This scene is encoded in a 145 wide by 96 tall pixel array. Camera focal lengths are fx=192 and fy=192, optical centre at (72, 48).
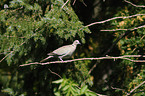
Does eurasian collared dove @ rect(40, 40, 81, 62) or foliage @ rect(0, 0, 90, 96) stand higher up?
foliage @ rect(0, 0, 90, 96)

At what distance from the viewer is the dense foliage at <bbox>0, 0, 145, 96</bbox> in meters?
2.94

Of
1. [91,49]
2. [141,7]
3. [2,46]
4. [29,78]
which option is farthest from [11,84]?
[141,7]

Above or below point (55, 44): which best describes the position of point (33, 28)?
above

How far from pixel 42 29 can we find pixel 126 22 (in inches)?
76.6

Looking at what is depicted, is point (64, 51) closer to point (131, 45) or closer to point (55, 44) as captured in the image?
point (55, 44)

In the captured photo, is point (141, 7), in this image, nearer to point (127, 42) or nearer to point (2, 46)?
point (127, 42)

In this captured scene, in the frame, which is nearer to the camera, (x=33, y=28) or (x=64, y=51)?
(x=33, y=28)

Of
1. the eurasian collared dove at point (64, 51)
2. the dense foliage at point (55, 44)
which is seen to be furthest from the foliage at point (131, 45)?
the eurasian collared dove at point (64, 51)

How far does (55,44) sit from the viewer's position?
3.50 meters

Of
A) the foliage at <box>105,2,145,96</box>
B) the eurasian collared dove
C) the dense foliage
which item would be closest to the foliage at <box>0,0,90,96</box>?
the dense foliage

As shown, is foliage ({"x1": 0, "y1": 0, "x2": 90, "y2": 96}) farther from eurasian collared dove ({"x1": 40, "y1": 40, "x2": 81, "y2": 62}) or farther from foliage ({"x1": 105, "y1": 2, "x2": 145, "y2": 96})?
foliage ({"x1": 105, "y1": 2, "x2": 145, "y2": 96})

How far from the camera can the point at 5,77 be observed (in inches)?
219

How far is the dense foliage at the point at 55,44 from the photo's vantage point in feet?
9.64

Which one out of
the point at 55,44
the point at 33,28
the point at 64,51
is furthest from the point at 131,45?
the point at 33,28
